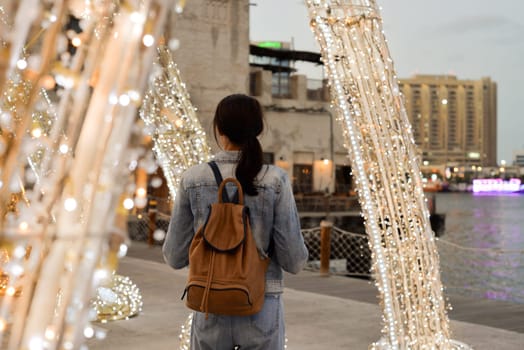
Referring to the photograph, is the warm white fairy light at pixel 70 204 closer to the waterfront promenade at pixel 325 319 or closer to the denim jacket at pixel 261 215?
the denim jacket at pixel 261 215

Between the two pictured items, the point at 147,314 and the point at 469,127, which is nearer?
the point at 147,314

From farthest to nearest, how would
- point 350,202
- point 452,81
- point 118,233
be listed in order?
point 452,81 → point 350,202 → point 118,233

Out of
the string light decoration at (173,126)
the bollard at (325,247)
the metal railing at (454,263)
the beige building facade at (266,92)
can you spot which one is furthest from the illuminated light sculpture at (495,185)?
the string light decoration at (173,126)

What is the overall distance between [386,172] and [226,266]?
7.69 ft

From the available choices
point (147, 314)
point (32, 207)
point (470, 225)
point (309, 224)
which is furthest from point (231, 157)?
point (470, 225)

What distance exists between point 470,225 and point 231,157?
4007cm

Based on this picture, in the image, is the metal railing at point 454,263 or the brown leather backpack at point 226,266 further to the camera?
the metal railing at point 454,263

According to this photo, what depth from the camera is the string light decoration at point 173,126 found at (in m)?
5.34

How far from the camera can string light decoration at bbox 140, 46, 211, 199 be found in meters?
5.34

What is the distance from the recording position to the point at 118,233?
1.21 m

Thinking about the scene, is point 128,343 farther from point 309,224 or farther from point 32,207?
point 309,224

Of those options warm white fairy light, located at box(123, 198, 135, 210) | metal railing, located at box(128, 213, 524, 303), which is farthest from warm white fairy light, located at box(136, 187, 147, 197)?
metal railing, located at box(128, 213, 524, 303)

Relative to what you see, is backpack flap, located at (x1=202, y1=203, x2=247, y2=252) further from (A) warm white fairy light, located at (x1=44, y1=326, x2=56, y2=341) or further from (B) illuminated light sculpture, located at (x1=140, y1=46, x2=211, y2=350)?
(B) illuminated light sculpture, located at (x1=140, y1=46, x2=211, y2=350)

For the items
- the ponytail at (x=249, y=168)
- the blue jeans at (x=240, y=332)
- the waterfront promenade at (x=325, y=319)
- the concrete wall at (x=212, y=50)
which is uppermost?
the concrete wall at (x=212, y=50)
